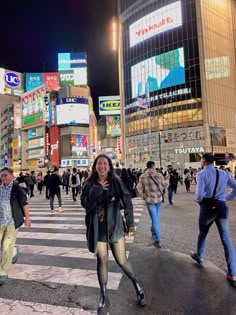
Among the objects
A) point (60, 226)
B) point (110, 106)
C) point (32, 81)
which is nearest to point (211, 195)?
point (60, 226)

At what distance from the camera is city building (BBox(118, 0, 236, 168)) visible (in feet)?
192

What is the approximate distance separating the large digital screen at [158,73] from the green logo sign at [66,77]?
21.5 meters

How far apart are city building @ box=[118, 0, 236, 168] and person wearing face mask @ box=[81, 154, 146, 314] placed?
175ft

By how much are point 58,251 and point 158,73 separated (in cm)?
6356

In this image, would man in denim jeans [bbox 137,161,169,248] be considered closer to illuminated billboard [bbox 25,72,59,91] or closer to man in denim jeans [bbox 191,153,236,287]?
man in denim jeans [bbox 191,153,236,287]

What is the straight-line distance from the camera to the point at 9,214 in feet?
13.6

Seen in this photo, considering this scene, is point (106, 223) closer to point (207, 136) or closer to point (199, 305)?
point (199, 305)

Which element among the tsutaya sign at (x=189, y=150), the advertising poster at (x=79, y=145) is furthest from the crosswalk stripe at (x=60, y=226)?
the advertising poster at (x=79, y=145)

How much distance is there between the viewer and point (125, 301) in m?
3.31

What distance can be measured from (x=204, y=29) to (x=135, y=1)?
71.6 feet

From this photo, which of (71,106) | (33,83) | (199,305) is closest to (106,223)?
(199,305)

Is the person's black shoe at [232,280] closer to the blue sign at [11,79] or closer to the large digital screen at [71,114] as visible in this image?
the large digital screen at [71,114]

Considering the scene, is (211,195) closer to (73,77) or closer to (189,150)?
(189,150)

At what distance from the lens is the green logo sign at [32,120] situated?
262ft
